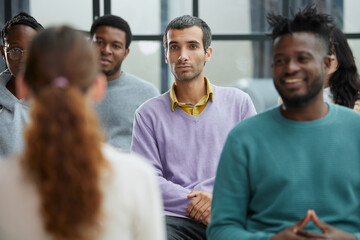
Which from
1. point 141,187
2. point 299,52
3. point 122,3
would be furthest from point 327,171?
point 122,3

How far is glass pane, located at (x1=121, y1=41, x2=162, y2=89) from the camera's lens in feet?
13.9

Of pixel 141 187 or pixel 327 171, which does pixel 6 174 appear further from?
pixel 327 171

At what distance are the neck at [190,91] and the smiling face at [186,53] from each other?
0.02 metres

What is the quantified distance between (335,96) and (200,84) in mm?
742

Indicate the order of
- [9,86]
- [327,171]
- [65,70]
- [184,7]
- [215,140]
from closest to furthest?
1. [65,70]
2. [327,171]
3. [215,140]
4. [9,86]
5. [184,7]

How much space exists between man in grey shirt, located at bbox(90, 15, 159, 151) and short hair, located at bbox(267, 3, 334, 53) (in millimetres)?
1226

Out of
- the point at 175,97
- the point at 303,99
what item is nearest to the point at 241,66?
the point at 175,97

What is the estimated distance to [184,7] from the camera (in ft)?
13.9

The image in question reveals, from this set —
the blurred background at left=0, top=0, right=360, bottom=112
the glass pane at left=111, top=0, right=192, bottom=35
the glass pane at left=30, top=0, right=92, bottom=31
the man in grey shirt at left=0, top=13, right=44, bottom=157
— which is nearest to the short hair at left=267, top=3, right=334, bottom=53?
the man in grey shirt at left=0, top=13, right=44, bottom=157

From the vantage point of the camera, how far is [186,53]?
2736 mm

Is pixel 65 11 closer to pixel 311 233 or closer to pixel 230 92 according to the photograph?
pixel 230 92

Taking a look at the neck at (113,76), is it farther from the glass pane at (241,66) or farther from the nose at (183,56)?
the glass pane at (241,66)

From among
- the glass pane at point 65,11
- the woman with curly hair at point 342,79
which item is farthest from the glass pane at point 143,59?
the woman with curly hair at point 342,79

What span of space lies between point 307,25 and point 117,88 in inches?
54.3
